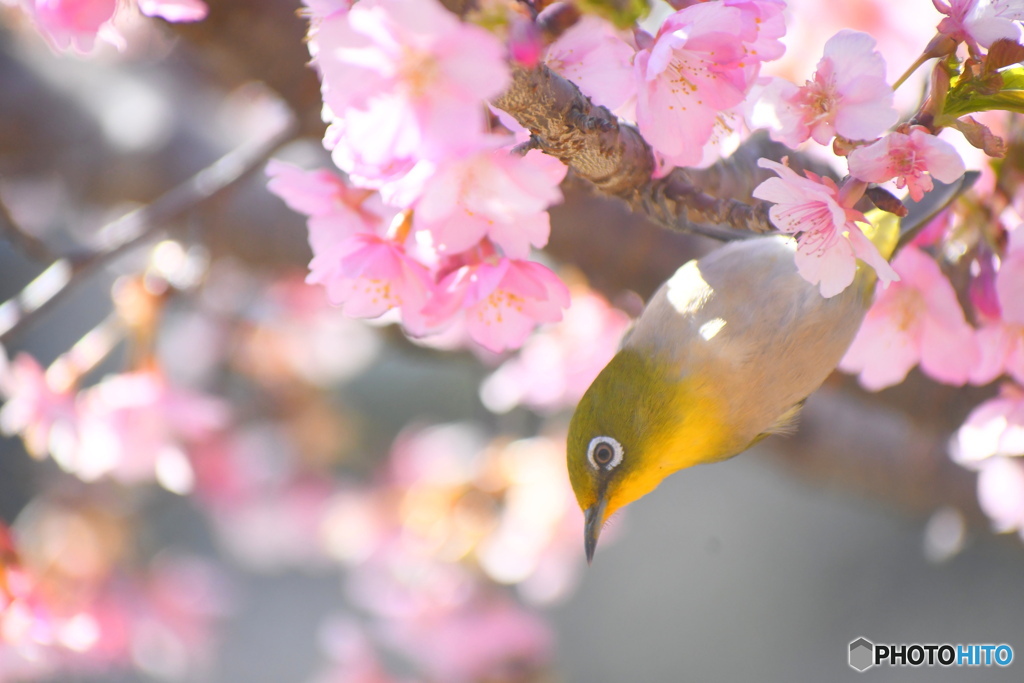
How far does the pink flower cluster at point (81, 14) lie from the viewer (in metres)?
0.44

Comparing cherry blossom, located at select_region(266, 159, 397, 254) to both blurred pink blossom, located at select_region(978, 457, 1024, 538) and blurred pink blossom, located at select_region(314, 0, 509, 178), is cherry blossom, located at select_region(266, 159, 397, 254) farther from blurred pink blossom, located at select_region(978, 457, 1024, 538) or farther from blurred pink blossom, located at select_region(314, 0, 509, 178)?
blurred pink blossom, located at select_region(978, 457, 1024, 538)

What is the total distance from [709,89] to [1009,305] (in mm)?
265

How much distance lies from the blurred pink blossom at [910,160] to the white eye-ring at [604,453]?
23 cm

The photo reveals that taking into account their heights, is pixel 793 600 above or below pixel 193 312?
below

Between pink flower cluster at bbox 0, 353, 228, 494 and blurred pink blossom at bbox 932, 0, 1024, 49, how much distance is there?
0.78 meters

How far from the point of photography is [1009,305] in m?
0.50

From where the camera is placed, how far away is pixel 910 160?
37 centimetres

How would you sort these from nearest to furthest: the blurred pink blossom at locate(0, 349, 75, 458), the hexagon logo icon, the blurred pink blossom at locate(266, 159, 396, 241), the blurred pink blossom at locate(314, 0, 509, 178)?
1. the blurred pink blossom at locate(314, 0, 509, 178)
2. the blurred pink blossom at locate(266, 159, 396, 241)
3. the blurred pink blossom at locate(0, 349, 75, 458)
4. the hexagon logo icon

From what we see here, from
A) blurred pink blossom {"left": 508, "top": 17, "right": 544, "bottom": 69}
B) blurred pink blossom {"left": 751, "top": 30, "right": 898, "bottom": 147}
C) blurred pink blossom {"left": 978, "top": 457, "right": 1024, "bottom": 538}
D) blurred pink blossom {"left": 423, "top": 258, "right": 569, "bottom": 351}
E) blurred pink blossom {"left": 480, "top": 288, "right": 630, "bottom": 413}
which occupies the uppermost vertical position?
blurred pink blossom {"left": 508, "top": 17, "right": 544, "bottom": 69}

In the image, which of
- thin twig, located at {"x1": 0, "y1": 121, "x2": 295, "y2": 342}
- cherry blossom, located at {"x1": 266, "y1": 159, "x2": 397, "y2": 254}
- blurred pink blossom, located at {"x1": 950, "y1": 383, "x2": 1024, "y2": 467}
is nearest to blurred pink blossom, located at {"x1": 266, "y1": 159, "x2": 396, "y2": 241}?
cherry blossom, located at {"x1": 266, "y1": 159, "x2": 397, "y2": 254}

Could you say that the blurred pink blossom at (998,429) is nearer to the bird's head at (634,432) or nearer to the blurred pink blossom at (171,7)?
the bird's head at (634,432)

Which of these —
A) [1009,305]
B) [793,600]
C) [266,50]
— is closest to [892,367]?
[1009,305]

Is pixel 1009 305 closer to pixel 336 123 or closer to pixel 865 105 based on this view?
pixel 865 105

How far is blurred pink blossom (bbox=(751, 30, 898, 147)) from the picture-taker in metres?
0.37
